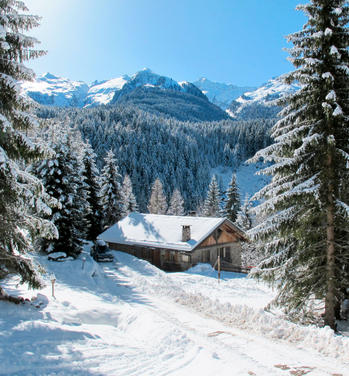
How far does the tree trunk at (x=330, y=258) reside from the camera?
10.2m

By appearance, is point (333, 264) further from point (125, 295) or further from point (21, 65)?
point (21, 65)

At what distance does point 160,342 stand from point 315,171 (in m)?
8.58

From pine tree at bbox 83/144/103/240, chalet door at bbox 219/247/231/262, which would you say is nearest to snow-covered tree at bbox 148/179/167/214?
pine tree at bbox 83/144/103/240

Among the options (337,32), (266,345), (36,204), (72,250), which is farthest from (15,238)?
(72,250)

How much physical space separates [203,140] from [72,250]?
151070mm

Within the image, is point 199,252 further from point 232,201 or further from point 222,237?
point 232,201

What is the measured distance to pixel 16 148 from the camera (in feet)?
30.2

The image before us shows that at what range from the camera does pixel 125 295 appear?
16.6 meters

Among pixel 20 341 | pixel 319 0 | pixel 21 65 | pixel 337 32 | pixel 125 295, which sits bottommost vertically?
pixel 125 295

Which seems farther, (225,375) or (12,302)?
(12,302)

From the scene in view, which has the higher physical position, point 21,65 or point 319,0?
point 319,0

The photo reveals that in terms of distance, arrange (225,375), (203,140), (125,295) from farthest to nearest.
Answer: (203,140), (125,295), (225,375)

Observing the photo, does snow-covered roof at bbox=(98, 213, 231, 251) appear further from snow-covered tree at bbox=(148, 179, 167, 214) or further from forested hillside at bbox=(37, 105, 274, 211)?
forested hillside at bbox=(37, 105, 274, 211)

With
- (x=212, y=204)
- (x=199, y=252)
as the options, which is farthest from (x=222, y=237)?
(x=212, y=204)
